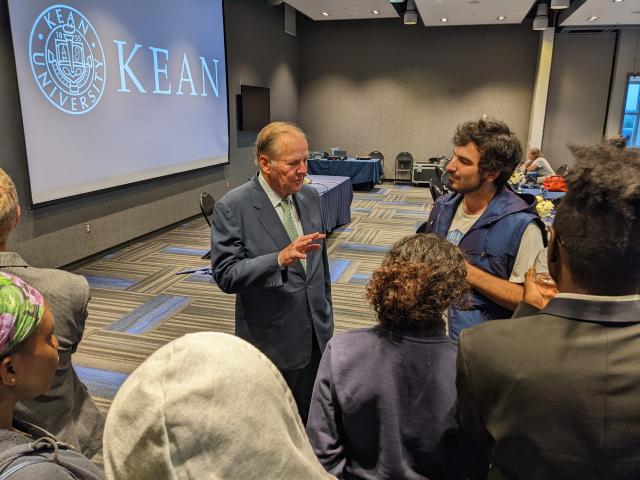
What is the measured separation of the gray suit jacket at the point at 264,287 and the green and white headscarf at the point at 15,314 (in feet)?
3.22

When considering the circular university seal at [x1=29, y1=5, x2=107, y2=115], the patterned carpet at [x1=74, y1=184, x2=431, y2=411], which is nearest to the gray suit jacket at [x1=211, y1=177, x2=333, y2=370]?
the patterned carpet at [x1=74, y1=184, x2=431, y2=411]

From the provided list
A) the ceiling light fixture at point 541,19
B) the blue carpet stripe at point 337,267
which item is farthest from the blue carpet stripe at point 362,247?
the ceiling light fixture at point 541,19

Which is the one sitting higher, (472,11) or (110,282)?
(472,11)

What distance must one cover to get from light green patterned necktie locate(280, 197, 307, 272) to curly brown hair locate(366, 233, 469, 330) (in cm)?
85

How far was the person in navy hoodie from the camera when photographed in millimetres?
1572

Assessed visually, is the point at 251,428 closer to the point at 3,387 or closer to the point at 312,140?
the point at 3,387

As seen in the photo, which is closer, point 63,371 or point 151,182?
point 63,371

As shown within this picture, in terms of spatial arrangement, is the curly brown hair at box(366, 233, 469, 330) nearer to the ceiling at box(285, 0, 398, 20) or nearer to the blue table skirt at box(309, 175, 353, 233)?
the blue table skirt at box(309, 175, 353, 233)

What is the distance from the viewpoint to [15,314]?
79 centimetres

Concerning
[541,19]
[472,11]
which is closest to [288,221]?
[472,11]

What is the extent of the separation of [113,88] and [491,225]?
199 inches

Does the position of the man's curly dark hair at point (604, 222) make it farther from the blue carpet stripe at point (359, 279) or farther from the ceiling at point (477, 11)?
the ceiling at point (477, 11)

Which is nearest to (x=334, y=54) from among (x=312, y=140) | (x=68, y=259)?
(x=312, y=140)

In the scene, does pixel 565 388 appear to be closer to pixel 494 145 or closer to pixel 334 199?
pixel 494 145
